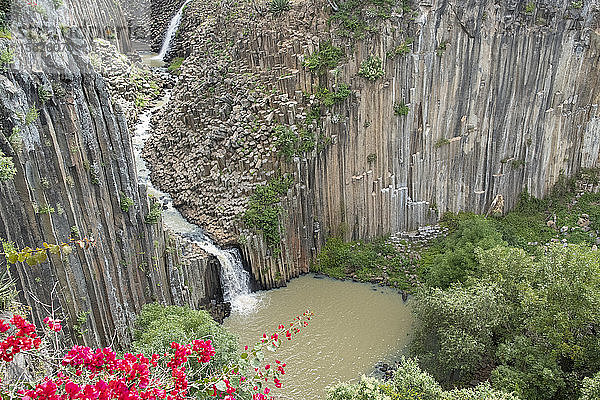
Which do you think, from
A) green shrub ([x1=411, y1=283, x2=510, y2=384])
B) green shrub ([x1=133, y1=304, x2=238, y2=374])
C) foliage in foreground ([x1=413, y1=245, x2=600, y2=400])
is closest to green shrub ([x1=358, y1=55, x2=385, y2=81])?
foliage in foreground ([x1=413, y1=245, x2=600, y2=400])

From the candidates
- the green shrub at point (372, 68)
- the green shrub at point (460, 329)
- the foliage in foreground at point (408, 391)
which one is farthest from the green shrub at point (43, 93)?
the green shrub at point (372, 68)

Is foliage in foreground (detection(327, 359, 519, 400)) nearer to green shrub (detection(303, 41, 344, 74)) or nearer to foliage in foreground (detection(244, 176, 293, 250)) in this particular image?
foliage in foreground (detection(244, 176, 293, 250))

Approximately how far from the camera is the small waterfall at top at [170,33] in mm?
31036

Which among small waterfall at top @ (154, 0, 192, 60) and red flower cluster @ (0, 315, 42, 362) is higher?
small waterfall at top @ (154, 0, 192, 60)

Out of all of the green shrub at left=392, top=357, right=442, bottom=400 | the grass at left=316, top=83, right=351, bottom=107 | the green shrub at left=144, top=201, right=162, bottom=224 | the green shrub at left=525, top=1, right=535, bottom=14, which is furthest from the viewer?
the green shrub at left=525, top=1, right=535, bottom=14

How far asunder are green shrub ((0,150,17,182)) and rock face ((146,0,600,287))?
9.68 meters

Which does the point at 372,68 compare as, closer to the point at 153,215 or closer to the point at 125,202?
the point at 153,215

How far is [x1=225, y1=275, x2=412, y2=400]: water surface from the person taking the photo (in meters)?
16.4

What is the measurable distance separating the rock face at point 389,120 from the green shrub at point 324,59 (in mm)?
240

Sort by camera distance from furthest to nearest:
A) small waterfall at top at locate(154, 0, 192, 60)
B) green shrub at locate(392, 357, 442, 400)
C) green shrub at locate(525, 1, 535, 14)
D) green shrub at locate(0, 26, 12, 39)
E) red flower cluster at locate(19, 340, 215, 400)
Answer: small waterfall at top at locate(154, 0, 192, 60) → green shrub at locate(525, 1, 535, 14) → green shrub at locate(392, 357, 442, 400) → green shrub at locate(0, 26, 12, 39) → red flower cluster at locate(19, 340, 215, 400)

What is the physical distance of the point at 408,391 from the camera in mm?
12078

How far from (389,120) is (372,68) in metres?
2.20

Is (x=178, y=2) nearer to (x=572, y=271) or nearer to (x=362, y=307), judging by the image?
(x=362, y=307)

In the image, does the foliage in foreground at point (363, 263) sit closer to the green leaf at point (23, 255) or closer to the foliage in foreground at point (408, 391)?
the foliage in foreground at point (408, 391)
